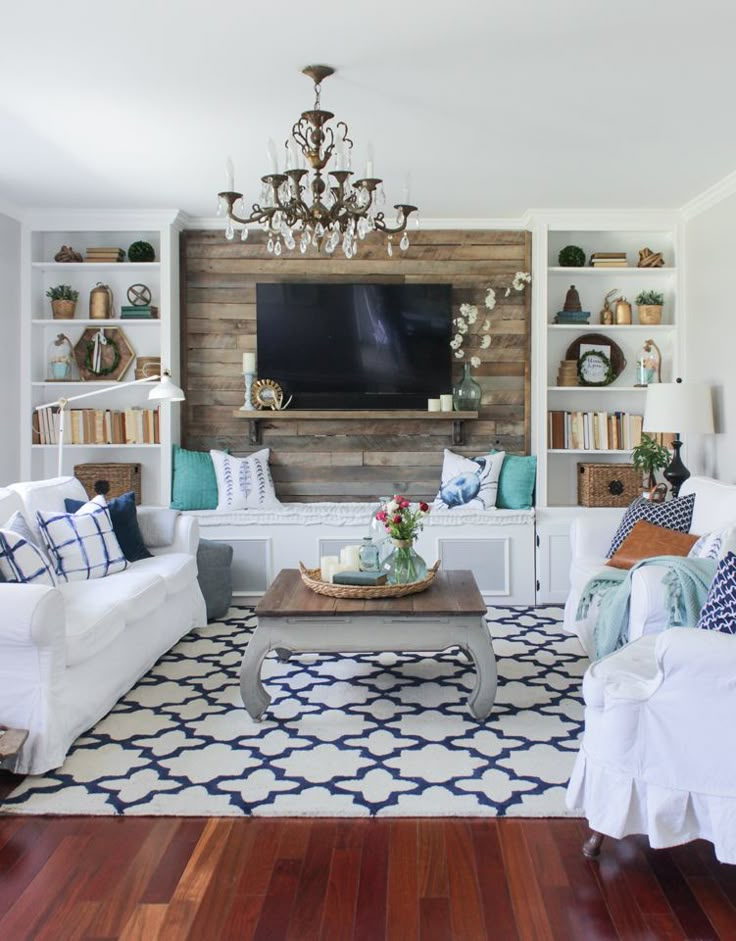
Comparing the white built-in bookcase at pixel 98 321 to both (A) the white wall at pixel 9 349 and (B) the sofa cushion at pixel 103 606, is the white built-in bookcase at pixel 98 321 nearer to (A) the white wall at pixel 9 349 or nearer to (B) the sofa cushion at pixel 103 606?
(A) the white wall at pixel 9 349

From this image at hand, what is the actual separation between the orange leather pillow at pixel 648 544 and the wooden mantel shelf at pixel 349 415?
6.19 feet

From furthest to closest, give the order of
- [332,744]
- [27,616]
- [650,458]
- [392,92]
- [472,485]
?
[472,485], [650,458], [392,92], [332,744], [27,616]

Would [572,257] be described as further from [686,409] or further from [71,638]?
[71,638]

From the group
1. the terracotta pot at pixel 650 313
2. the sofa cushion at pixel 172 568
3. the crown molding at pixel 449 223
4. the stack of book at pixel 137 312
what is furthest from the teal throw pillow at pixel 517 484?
the stack of book at pixel 137 312

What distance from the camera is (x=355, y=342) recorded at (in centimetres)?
598

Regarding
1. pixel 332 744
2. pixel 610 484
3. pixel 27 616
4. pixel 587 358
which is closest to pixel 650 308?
pixel 587 358

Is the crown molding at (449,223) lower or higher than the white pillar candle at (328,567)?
higher

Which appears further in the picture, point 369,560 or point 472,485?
point 472,485

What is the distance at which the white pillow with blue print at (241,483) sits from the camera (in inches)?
227

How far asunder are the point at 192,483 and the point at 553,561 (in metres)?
2.42

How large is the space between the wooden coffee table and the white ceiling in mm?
2108

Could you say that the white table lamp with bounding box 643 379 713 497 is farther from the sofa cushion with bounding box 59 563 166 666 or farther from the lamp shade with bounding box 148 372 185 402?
the sofa cushion with bounding box 59 563 166 666

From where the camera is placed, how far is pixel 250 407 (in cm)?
593

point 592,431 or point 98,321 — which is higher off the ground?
point 98,321
